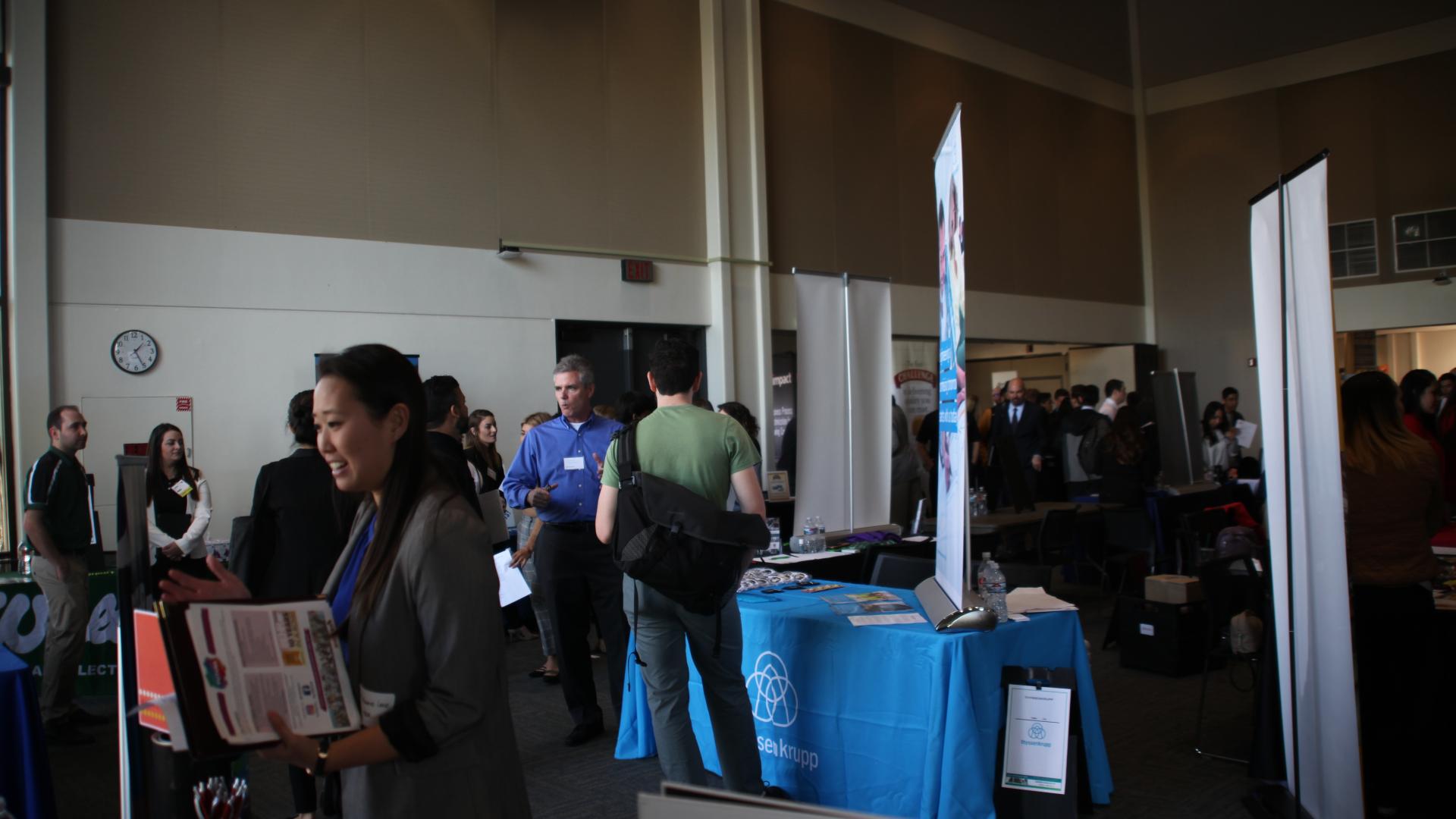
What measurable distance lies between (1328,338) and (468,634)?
2597 mm

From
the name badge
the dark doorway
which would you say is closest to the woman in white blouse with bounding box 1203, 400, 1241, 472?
the dark doorway

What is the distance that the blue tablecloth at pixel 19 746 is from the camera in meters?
2.70

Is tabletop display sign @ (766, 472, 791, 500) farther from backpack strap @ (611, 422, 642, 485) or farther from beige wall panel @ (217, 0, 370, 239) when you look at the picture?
beige wall panel @ (217, 0, 370, 239)

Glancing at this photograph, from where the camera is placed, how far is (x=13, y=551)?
6023mm

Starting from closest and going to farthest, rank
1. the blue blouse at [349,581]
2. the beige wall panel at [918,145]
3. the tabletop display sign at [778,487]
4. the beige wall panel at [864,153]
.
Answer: the blue blouse at [349,581] → the tabletop display sign at [778,487] → the beige wall panel at [864,153] → the beige wall panel at [918,145]

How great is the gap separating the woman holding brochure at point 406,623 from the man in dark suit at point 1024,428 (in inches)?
351

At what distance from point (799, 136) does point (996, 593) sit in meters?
8.21

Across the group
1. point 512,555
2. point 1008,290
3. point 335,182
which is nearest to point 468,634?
point 512,555

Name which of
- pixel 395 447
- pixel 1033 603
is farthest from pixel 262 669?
pixel 1033 603

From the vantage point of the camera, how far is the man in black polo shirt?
4672 mm

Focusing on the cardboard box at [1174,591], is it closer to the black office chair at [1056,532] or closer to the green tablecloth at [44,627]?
the black office chair at [1056,532]

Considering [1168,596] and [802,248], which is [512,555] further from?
[802,248]

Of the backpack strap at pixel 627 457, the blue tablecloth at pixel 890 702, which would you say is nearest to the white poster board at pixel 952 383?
the blue tablecloth at pixel 890 702

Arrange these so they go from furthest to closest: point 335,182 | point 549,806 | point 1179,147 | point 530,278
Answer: point 1179,147 → point 530,278 → point 335,182 → point 549,806
